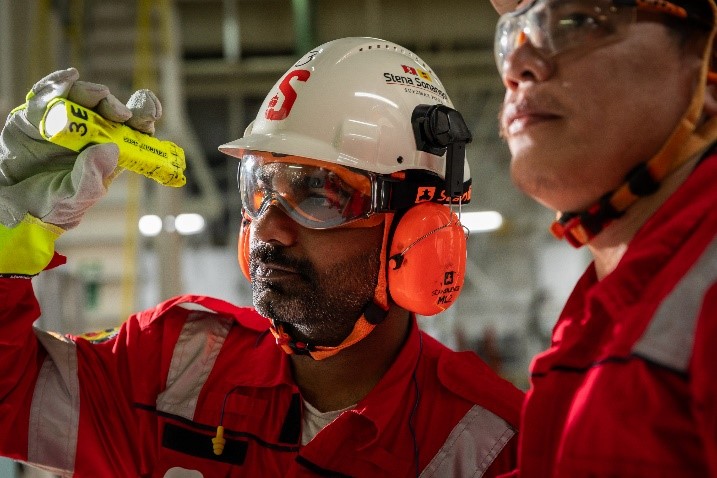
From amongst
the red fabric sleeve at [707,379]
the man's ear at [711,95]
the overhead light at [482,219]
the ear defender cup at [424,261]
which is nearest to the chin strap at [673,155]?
the man's ear at [711,95]

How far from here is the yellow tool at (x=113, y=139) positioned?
7.50ft

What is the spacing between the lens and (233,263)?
665 inches

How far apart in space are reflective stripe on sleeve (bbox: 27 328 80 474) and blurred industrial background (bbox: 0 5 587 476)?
1.72m

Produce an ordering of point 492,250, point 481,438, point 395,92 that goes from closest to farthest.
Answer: point 481,438 → point 395,92 → point 492,250

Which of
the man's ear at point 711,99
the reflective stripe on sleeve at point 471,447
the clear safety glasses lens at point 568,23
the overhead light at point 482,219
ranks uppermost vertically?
the clear safety glasses lens at point 568,23

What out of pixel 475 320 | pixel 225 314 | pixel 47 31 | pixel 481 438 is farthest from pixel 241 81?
pixel 481 438

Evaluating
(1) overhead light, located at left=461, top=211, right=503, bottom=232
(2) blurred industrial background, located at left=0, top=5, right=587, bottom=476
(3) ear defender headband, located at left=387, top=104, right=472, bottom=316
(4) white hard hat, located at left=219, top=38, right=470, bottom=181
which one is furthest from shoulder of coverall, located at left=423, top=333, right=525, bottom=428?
(1) overhead light, located at left=461, top=211, right=503, bottom=232

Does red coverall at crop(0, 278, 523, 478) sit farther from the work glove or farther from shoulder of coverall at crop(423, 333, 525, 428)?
the work glove

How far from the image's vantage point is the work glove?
2.36 metres

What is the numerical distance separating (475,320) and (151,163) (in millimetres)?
12431

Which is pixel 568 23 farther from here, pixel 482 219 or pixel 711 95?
pixel 482 219

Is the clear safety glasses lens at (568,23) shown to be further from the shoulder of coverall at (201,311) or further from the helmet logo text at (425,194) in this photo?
the shoulder of coverall at (201,311)

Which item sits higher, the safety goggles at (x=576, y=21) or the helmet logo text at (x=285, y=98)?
the safety goggles at (x=576, y=21)

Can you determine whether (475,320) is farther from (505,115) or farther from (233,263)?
(505,115)
